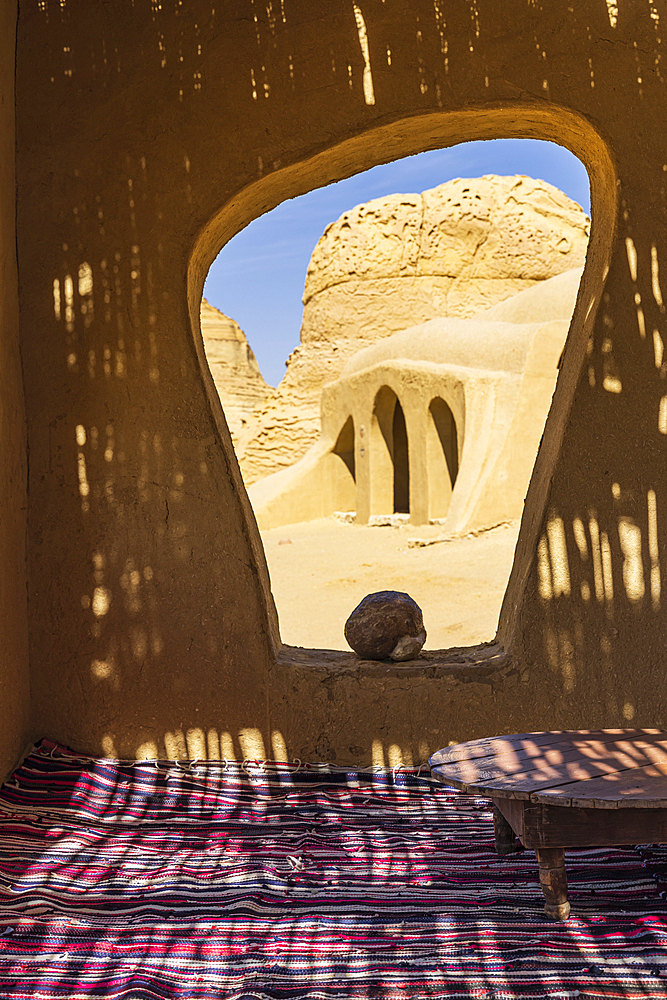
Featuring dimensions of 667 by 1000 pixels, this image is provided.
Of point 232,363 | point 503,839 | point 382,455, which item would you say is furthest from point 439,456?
point 232,363

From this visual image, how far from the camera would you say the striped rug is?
2.09 meters

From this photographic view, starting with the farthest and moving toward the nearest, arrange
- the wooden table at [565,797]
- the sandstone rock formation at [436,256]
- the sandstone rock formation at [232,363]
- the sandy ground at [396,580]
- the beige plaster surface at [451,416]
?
1. the sandstone rock formation at [232,363]
2. the sandstone rock formation at [436,256]
3. the beige plaster surface at [451,416]
4. the sandy ground at [396,580]
5. the wooden table at [565,797]

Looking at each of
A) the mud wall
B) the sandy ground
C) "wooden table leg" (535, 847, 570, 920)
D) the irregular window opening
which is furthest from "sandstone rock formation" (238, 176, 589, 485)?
"wooden table leg" (535, 847, 570, 920)

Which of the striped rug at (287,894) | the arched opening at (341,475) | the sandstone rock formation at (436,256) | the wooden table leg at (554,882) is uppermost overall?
the sandstone rock formation at (436,256)

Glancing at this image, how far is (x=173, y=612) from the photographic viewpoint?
11.6 feet

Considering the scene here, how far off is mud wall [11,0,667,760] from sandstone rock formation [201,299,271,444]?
41.3 metres

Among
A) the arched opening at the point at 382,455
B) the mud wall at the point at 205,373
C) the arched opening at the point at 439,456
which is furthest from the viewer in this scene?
the arched opening at the point at 382,455

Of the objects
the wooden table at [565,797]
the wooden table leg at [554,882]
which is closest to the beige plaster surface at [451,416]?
the wooden table at [565,797]

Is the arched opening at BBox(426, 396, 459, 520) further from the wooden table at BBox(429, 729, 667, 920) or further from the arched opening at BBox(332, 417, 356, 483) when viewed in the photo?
the wooden table at BBox(429, 729, 667, 920)

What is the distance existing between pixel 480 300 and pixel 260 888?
26735mm

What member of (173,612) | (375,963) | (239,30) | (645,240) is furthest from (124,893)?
(239,30)

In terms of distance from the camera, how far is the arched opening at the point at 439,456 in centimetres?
1541

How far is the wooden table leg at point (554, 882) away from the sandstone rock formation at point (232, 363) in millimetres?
42959

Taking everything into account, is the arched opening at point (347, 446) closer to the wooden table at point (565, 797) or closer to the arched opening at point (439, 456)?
the arched opening at point (439, 456)
